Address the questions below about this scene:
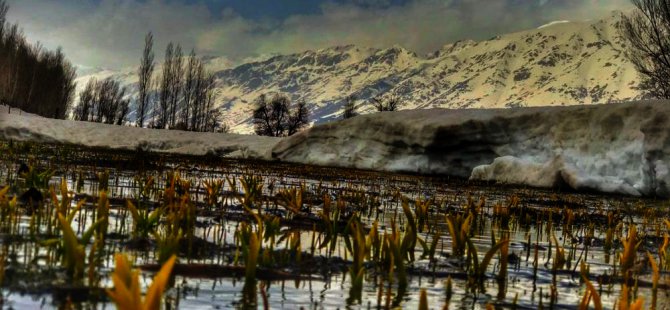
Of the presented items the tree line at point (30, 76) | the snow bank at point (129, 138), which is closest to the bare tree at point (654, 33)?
the snow bank at point (129, 138)

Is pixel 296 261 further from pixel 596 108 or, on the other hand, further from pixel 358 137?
pixel 358 137

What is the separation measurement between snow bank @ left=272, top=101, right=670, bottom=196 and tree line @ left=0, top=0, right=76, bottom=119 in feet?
114

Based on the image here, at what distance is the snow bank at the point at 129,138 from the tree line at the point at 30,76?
20.2m

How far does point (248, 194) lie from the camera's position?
233 inches

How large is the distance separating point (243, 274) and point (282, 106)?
88.3 meters

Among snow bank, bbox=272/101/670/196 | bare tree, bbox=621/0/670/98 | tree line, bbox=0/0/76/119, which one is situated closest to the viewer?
snow bank, bbox=272/101/670/196

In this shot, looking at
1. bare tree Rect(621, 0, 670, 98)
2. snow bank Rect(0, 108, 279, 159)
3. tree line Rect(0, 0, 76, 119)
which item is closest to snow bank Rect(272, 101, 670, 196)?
snow bank Rect(0, 108, 279, 159)

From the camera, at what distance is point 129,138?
35.7 meters

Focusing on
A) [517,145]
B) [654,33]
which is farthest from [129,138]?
[654,33]

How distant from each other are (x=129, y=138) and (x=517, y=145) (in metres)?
21.4

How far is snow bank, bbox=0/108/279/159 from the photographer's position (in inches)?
1353

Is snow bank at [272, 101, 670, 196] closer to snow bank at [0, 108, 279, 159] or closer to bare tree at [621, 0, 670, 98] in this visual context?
snow bank at [0, 108, 279, 159]

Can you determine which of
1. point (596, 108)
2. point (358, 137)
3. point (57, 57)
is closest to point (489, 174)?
point (596, 108)

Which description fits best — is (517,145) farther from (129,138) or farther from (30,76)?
(30,76)
